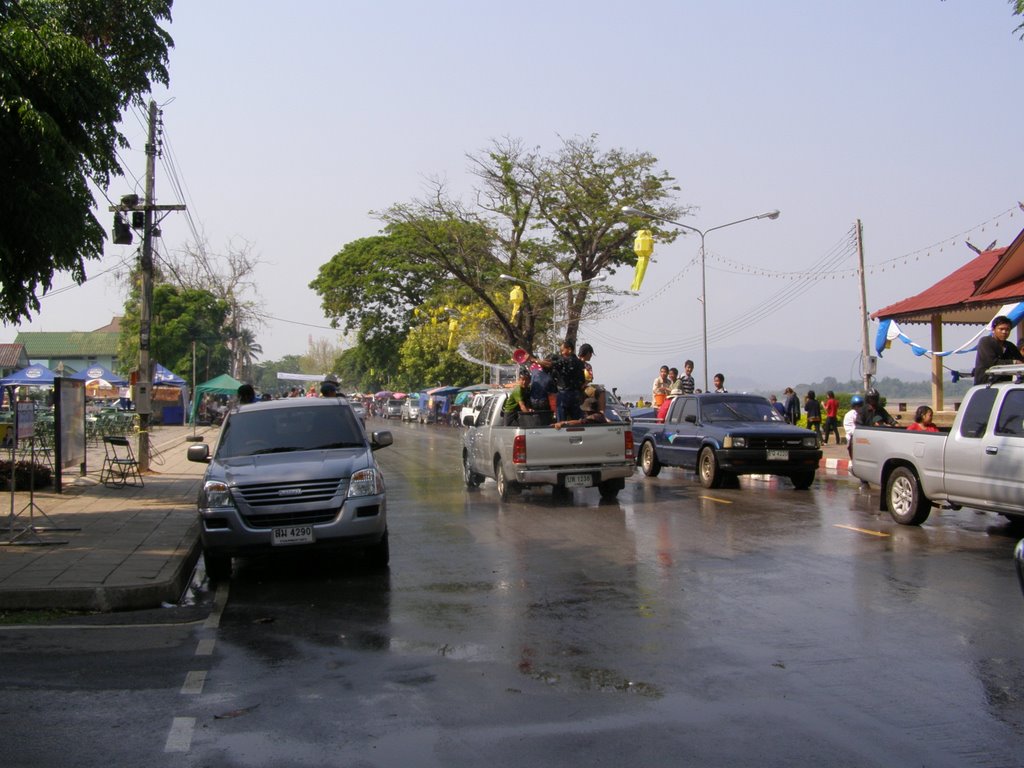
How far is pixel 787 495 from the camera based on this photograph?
671 inches

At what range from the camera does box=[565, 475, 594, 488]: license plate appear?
627 inches

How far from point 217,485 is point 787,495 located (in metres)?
10.3

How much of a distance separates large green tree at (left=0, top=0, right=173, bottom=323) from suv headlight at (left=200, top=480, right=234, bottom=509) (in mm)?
3200

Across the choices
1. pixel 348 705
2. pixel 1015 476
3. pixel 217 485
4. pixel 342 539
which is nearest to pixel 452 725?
pixel 348 705

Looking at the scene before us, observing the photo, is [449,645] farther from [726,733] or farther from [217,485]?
[217,485]

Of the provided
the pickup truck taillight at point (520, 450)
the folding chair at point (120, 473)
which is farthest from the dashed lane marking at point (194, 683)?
the folding chair at point (120, 473)

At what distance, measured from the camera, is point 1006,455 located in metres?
11.1

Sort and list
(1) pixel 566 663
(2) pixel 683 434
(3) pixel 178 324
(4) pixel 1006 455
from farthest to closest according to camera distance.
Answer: (3) pixel 178 324
(2) pixel 683 434
(4) pixel 1006 455
(1) pixel 566 663

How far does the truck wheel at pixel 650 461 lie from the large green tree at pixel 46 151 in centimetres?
Result: 1233

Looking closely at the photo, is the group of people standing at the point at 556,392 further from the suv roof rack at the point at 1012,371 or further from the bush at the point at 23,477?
the bush at the point at 23,477

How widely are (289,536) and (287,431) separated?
1826 millimetres

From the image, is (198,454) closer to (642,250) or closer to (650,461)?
(650,461)

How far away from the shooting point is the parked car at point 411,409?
72275 millimetres

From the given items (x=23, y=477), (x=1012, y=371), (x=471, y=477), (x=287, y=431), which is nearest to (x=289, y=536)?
(x=287, y=431)
